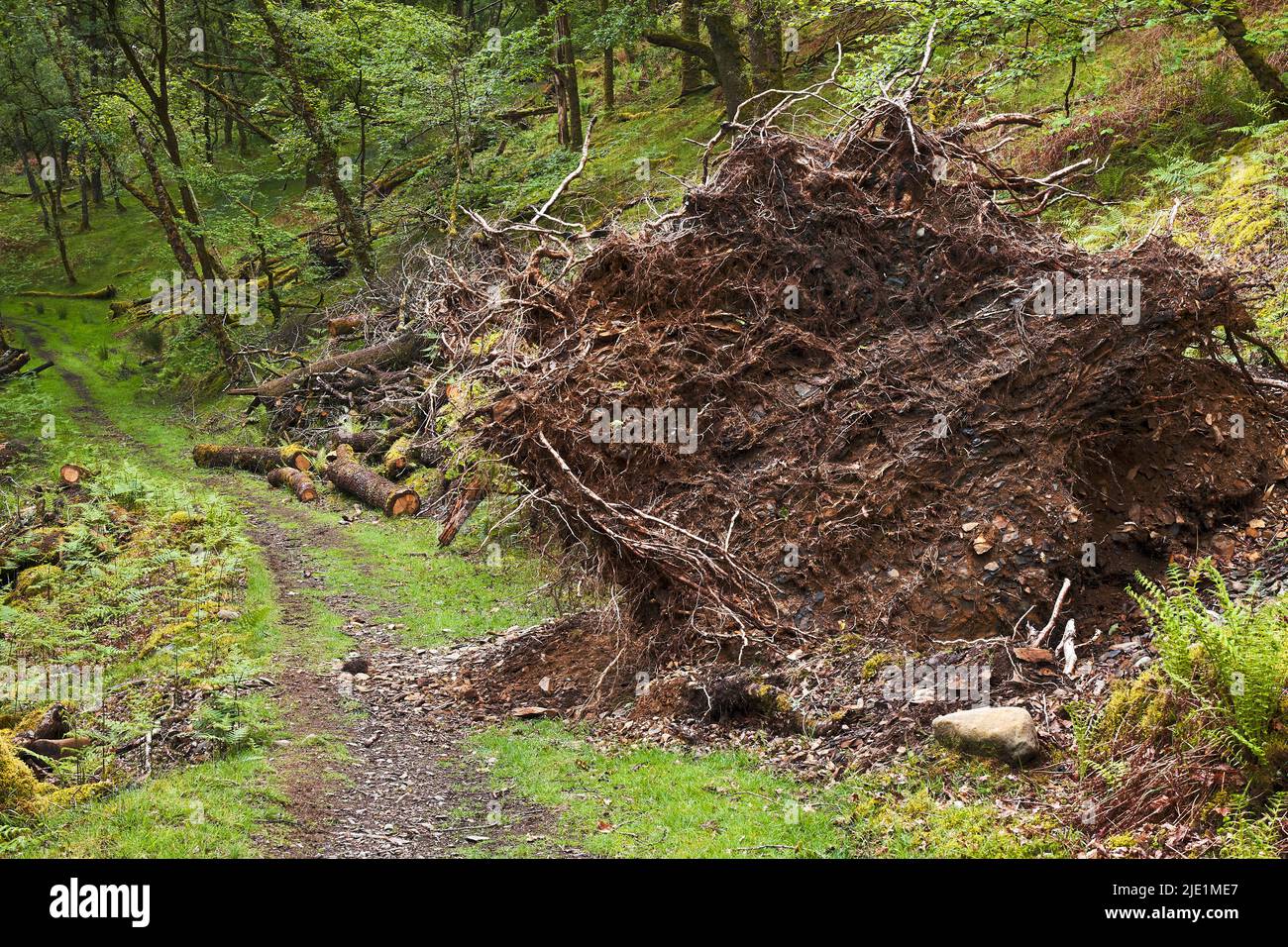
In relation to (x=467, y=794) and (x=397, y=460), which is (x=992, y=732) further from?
(x=397, y=460)

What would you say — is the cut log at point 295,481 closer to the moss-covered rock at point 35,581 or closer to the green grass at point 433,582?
the green grass at point 433,582

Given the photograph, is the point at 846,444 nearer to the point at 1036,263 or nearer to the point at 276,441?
the point at 1036,263

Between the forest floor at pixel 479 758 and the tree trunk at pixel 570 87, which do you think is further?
the tree trunk at pixel 570 87

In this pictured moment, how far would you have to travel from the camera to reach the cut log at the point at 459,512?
40.9ft

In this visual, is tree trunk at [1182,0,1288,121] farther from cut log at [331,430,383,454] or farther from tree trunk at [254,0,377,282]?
tree trunk at [254,0,377,282]

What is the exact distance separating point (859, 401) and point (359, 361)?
48.1 feet

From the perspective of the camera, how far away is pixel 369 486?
1670cm

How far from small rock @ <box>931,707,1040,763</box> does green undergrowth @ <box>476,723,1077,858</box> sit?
111mm

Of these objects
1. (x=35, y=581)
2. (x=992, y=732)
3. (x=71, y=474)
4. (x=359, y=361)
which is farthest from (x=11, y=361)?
(x=992, y=732)

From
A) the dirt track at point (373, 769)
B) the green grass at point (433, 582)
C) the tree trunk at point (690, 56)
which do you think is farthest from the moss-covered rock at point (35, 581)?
the tree trunk at point (690, 56)

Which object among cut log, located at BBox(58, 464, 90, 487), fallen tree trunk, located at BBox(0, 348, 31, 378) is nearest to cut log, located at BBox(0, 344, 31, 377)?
fallen tree trunk, located at BBox(0, 348, 31, 378)

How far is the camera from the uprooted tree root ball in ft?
26.1

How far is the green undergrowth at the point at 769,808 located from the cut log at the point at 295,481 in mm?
11171

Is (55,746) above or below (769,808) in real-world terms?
below
